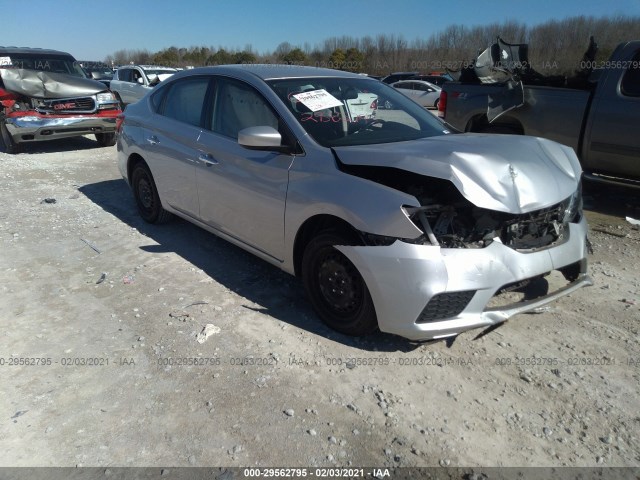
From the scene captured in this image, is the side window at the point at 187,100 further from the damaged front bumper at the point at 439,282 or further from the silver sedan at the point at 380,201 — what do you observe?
the damaged front bumper at the point at 439,282

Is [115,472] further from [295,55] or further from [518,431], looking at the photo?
[295,55]

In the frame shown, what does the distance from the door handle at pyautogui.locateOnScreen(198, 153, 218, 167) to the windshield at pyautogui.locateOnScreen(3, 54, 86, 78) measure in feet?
27.0

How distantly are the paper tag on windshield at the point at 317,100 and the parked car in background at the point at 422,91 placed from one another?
55.0 feet

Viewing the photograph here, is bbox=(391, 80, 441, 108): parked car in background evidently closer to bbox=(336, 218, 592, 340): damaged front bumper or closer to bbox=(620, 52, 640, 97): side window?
bbox=(620, 52, 640, 97): side window

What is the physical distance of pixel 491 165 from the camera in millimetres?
3012

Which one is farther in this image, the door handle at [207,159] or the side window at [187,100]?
the side window at [187,100]

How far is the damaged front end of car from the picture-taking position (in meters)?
2.85

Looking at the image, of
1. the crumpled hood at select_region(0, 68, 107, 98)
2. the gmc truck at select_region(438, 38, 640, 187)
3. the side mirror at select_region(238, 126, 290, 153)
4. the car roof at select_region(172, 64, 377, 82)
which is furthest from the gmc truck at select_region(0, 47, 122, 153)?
the side mirror at select_region(238, 126, 290, 153)

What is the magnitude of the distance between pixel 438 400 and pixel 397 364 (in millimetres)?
381

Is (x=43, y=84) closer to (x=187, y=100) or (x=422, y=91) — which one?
(x=187, y=100)

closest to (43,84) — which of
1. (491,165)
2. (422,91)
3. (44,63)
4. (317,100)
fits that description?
(44,63)

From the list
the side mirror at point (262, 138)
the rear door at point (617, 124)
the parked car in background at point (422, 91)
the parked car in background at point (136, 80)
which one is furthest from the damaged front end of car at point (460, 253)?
the parked car in background at point (422, 91)

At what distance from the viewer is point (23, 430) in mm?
2592

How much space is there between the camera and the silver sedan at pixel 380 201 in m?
2.91
